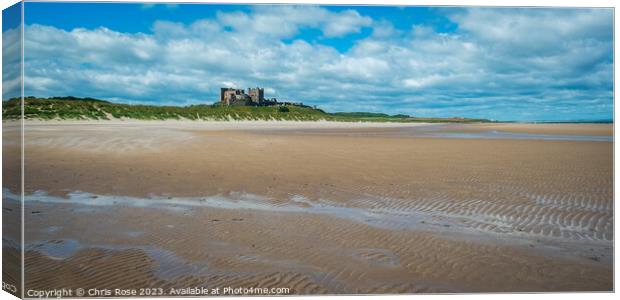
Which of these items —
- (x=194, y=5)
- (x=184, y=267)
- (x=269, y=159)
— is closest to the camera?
(x=184, y=267)

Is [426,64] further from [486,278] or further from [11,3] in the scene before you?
[11,3]

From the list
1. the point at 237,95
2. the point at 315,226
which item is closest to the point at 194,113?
the point at 237,95

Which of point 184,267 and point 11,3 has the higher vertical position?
point 11,3

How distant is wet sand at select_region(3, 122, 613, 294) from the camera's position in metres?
4.20

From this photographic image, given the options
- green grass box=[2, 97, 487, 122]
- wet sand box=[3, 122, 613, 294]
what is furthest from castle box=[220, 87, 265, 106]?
green grass box=[2, 97, 487, 122]

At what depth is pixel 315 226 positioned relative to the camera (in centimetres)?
557

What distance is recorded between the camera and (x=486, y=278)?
13.8ft

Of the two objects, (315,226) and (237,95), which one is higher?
(237,95)

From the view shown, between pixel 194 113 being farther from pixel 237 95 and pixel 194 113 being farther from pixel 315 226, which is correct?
pixel 315 226

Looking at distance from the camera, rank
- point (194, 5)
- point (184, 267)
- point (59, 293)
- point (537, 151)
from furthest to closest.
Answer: point (537, 151) → point (194, 5) → point (184, 267) → point (59, 293)

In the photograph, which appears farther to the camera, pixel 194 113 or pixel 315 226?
pixel 194 113

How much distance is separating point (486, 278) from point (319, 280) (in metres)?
1.49

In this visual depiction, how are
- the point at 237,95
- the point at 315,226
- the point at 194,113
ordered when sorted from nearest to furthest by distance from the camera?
the point at 315,226
the point at 237,95
the point at 194,113

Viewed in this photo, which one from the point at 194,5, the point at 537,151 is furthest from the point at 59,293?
the point at 537,151
